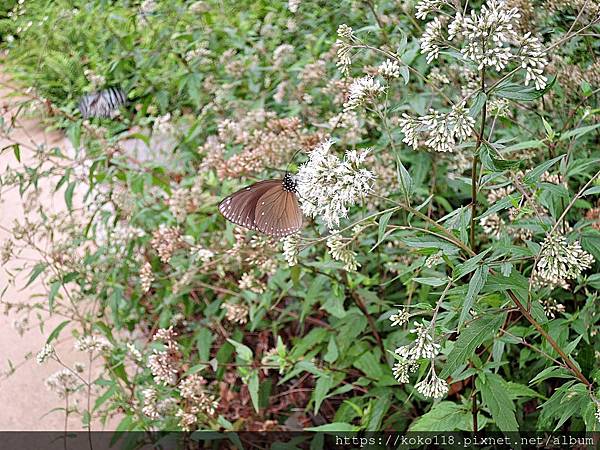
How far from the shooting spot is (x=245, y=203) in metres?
1.48

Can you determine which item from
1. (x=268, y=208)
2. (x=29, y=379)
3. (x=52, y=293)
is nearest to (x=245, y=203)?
(x=268, y=208)

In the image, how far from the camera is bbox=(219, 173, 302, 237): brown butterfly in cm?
140

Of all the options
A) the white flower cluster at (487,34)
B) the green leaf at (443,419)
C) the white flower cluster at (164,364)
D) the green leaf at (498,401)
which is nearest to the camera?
the white flower cluster at (487,34)

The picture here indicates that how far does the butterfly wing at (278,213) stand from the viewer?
1390 mm

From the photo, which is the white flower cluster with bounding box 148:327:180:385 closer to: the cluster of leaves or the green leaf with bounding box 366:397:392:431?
the cluster of leaves

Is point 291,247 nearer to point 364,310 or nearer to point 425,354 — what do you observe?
point 425,354

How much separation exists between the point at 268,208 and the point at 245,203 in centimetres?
7

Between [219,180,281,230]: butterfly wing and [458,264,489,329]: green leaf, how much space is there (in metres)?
0.49

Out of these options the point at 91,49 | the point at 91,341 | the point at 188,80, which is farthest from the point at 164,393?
the point at 91,49

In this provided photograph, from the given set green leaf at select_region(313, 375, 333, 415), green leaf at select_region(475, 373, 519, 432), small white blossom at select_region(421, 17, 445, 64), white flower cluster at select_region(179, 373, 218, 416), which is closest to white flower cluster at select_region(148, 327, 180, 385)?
white flower cluster at select_region(179, 373, 218, 416)

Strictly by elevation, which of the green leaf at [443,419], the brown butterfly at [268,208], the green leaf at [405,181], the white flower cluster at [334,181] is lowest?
the green leaf at [443,419]

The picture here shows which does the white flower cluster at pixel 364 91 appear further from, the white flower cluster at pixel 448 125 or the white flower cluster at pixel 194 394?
the white flower cluster at pixel 194 394

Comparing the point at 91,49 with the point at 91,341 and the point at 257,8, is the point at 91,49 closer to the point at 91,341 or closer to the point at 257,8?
the point at 257,8

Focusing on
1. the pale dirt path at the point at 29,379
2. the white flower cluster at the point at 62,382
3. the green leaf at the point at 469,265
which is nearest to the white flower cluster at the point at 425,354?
the green leaf at the point at 469,265
